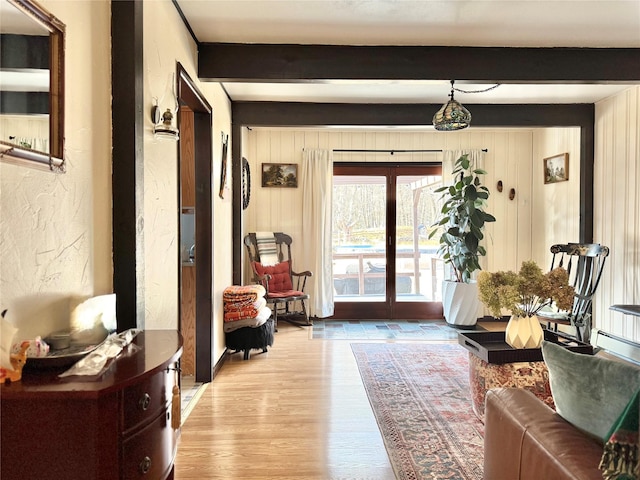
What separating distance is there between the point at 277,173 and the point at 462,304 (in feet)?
9.68

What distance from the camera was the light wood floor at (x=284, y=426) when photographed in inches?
84.0

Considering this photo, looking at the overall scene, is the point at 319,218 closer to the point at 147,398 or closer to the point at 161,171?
the point at 161,171

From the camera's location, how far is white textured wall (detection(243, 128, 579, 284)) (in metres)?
5.66

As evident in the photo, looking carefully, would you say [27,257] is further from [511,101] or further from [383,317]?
[383,317]

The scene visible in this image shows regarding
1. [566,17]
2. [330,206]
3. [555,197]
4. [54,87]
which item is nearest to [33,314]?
[54,87]

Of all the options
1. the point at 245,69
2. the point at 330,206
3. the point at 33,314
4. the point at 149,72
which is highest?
the point at 245,69

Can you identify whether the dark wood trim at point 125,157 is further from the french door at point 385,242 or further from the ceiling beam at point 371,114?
the french door at point 385,242

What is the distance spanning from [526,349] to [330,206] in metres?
3.53

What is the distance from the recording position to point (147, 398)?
122 cm

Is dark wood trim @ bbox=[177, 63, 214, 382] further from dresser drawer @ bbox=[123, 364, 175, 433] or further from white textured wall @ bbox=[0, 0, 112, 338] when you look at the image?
dresser drawer @ bbox=[123, 364, 175, 433]

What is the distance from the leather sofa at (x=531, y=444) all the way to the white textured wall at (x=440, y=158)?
437 centimetres

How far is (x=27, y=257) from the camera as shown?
1.26 meters

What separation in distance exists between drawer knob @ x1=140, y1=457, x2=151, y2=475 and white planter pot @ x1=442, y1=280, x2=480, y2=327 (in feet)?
14.9

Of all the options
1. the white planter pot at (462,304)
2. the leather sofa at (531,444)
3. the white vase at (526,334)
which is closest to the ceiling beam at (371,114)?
the white planter pot at (462,304)
